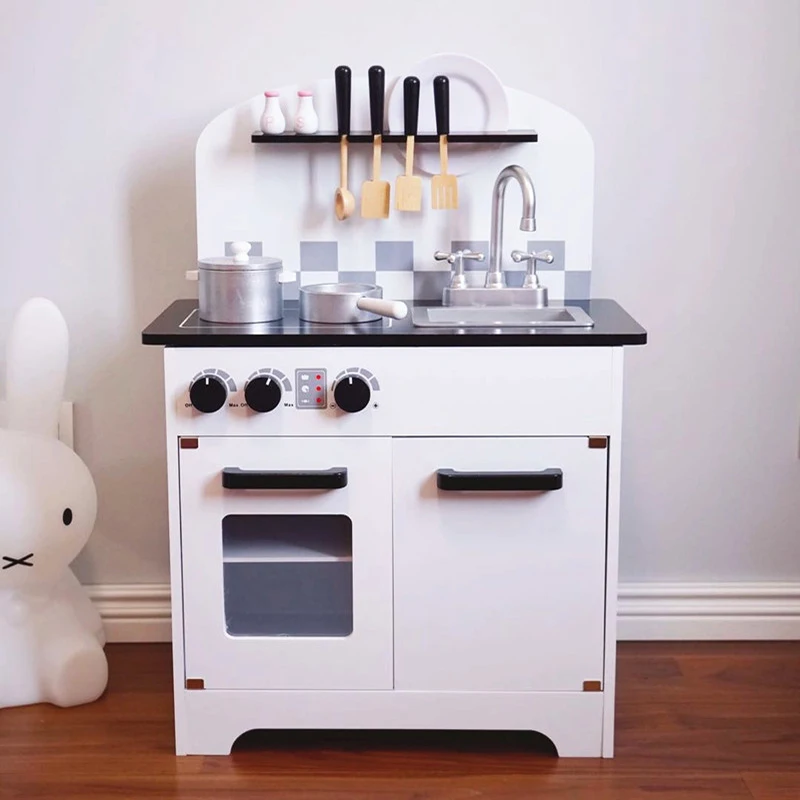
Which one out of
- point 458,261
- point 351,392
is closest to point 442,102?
point 458,261

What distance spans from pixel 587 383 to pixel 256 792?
94 centimetres

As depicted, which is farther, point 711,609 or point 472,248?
point 711,609

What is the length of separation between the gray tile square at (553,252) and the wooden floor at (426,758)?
2.95ft

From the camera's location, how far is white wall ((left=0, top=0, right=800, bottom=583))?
260 cm

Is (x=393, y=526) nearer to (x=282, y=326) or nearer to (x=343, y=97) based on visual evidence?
(x=282, y=326)

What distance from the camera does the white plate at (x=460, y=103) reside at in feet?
8.16

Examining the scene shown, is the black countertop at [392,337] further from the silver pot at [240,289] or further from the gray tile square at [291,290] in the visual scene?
the gray tile square at [291,290]

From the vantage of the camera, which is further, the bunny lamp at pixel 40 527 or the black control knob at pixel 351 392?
the bunny lamp at pixel 40 527

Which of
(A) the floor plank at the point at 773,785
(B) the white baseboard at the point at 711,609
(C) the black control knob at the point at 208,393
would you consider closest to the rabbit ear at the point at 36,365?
(C) the black control knob at the point at 208,393

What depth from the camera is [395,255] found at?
2.59 m

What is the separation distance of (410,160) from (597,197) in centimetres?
46

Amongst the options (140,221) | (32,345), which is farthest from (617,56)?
(32,345)

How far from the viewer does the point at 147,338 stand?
84.9 inches

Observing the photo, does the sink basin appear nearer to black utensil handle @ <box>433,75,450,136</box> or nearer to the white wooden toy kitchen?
the white wooden toy kitchen
